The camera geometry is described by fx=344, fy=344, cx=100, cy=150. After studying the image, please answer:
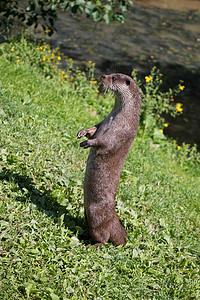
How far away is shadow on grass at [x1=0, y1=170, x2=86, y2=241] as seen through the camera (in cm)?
343

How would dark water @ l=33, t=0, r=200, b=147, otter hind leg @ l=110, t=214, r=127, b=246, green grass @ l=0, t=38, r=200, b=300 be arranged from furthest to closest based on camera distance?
dark water @ l=33, t=0, r=200, b=147 < otter hind leg @ l=110, t=214, r=127, b=246 < green grass @ l=0, t=38, r=200, b=300

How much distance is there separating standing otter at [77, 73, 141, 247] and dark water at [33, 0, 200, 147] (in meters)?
5.11

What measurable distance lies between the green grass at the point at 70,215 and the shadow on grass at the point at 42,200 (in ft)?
0.03

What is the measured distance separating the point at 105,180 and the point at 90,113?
3.38 metres

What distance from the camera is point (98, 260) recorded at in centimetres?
315

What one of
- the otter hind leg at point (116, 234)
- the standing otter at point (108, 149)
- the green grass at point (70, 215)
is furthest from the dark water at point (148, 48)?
the standing otter at point (108, 149)

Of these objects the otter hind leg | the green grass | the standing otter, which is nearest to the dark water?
the green grass

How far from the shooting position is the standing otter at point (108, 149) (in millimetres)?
2902

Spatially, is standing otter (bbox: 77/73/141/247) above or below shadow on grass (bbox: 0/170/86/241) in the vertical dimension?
above

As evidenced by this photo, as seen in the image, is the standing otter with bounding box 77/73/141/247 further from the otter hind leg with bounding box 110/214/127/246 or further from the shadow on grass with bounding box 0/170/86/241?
the shadow on grass with bounding box 0/170/86/241

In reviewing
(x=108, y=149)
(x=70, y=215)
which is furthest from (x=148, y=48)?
(x=108, y=149)

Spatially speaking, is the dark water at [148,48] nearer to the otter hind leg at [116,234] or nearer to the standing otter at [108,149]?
the otter hind leg at [116,234]

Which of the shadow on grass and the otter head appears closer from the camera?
the otter head

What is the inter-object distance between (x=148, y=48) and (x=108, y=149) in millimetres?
10552
